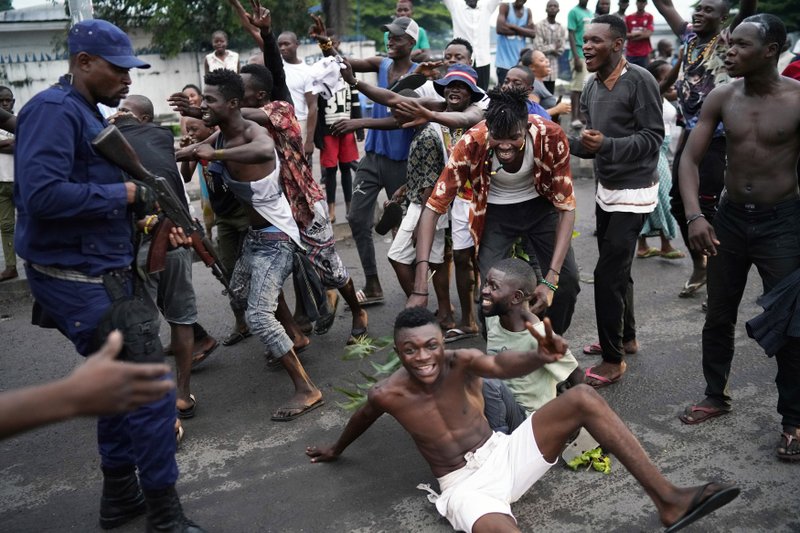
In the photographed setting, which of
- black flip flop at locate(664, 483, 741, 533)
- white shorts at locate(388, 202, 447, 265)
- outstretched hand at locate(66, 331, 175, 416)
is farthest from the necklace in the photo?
outstretched hand at locate(66, 331, 175, 416)

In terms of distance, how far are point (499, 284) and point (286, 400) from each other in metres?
1.71

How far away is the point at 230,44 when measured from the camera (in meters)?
20.2

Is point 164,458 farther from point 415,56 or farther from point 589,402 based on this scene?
point 415,56

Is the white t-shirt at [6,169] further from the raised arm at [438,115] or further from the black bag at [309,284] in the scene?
the raised arm at [438,115]

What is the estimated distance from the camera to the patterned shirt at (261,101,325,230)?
200 inches

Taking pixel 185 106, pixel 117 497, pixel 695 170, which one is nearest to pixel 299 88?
pixel 185 106

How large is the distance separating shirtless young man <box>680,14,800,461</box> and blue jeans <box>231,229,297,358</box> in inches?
95.4

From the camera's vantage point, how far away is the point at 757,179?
398 cm

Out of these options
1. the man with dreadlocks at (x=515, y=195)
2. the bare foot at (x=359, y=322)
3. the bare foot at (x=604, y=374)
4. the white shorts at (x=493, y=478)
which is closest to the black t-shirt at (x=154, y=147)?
the man with dreadlocks at (x=515, y=195)

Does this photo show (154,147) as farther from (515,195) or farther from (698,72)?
(698,72)

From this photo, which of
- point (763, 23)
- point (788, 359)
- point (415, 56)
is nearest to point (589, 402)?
point (788, 359)

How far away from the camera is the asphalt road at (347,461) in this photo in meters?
3.58

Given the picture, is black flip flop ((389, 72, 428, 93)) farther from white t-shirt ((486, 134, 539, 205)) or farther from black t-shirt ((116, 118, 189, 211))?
black t-shirt ((116, 118, 189, 211))

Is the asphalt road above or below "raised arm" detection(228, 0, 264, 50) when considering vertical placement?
below
